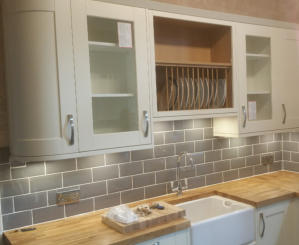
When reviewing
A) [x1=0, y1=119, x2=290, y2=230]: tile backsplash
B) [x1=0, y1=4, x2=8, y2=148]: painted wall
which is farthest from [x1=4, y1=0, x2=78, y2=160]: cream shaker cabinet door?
[x1=0, y1=119, x2=290, y2=230]: tile backsplash

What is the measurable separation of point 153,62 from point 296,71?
4.62 feet

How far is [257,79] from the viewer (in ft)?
8.15

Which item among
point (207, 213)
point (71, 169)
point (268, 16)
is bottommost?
point (207, 213)

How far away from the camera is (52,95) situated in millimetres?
1632

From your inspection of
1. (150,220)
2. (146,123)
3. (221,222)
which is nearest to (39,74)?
(146,123)

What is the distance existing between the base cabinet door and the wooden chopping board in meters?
0.67

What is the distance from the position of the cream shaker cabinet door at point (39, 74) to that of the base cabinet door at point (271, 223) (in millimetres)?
1421

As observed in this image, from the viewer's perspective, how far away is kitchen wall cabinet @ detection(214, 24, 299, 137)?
7.74 ft

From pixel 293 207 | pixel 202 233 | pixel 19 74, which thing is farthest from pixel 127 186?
pixel 293 207

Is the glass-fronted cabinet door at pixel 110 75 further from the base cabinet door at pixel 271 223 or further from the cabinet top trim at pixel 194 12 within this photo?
the base cabinet door at pixel 271 223

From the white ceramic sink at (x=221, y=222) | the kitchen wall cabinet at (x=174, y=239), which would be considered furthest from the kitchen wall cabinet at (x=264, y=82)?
the kitchen wall cabinet at (x=174, y=239)

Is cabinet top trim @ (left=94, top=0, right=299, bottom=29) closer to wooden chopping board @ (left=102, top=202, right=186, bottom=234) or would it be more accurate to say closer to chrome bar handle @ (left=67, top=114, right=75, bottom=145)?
chrome bar handle @ (left=67, top=114, right=75, bottom=145)

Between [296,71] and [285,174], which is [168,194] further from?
[296,71]

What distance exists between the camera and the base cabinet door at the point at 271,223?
7.09ft
